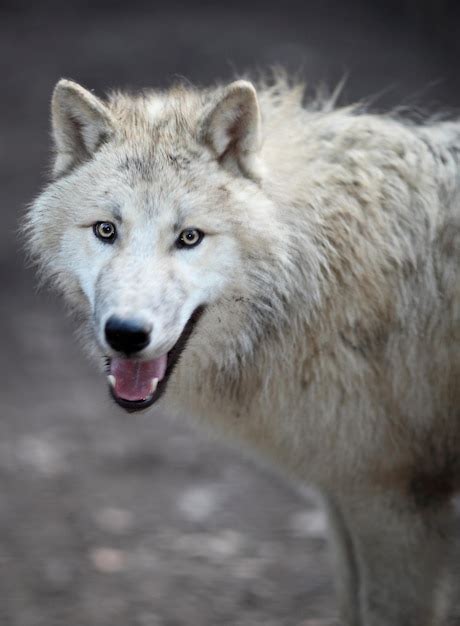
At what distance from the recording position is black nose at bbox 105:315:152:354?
11.4 feet

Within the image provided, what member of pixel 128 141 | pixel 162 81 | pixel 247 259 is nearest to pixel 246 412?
pixel 247 259

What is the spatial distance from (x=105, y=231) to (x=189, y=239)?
0.37m

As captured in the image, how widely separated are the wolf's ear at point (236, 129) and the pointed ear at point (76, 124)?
1.56 ft

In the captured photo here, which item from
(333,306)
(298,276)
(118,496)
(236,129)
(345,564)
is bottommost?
(118,496)

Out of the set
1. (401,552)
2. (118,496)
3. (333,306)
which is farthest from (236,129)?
(118,496)

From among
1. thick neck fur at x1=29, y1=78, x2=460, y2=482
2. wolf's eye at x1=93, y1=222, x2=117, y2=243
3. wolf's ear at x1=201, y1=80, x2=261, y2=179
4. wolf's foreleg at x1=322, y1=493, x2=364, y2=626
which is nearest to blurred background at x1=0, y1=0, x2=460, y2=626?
wolf's foreleg at x1=322, y1=493, x2=364, y2=626

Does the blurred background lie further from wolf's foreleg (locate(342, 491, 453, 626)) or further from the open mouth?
the open mouth

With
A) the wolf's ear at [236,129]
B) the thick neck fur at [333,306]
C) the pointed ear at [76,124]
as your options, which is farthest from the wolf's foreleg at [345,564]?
the pointed ear at [76,124]

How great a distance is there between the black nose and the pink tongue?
20 centimetres

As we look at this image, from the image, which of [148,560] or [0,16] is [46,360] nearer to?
[148,560]

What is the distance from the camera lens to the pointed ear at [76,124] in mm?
3920

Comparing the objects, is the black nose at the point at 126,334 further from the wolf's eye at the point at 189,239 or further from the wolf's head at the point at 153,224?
the wolf's eye at the point at 189,239

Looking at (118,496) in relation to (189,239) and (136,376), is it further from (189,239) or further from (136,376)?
(189,239)

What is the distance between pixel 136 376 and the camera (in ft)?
12.2
